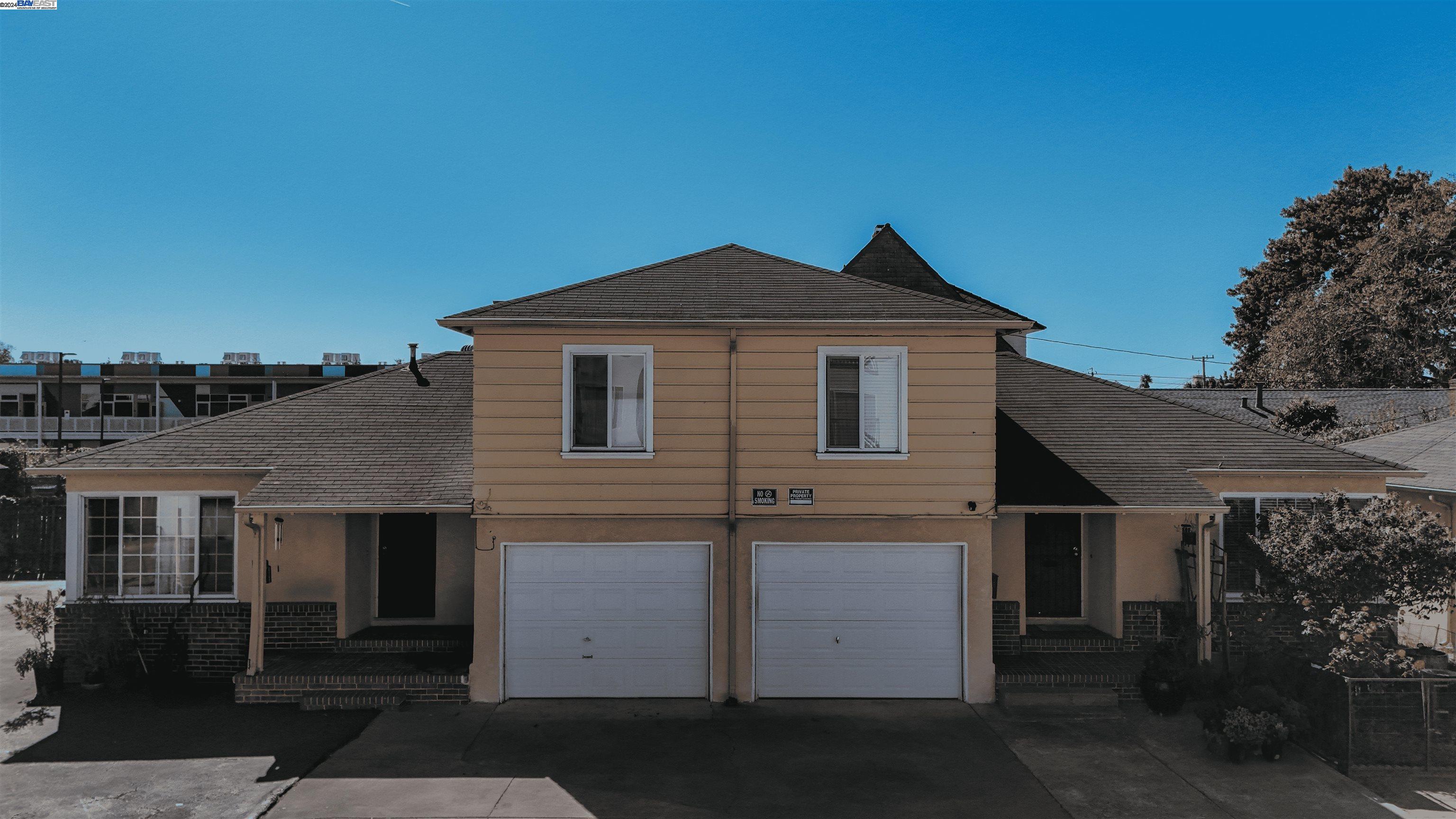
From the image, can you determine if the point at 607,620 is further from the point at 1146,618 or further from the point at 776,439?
the point at 1146,618

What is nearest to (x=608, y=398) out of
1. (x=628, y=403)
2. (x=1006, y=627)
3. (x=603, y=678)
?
(x=628, y=403)

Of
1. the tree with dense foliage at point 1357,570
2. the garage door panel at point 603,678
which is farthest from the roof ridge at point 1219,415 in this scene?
the garage door panel at point 603,678

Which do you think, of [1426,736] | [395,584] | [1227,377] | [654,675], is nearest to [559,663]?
[654,675]

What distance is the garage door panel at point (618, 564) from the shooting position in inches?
431

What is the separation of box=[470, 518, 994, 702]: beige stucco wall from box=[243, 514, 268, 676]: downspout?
9.19ft

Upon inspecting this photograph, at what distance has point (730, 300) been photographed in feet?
37.3

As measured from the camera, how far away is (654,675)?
1095 cm

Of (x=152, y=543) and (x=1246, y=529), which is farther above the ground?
(x=1246, y=529)

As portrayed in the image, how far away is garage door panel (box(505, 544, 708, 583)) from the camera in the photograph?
1095cm

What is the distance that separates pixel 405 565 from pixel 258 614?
2.38 metres

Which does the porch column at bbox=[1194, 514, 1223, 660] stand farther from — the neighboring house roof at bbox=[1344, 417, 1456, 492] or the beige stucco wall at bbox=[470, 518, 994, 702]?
the neighboring house roof at bbox=[1344, 417, 1456, 492]

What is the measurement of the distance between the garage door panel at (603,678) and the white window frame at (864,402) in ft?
10.9

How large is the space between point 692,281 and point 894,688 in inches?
244

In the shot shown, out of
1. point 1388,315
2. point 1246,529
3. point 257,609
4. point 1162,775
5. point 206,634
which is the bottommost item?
point 1162,775
